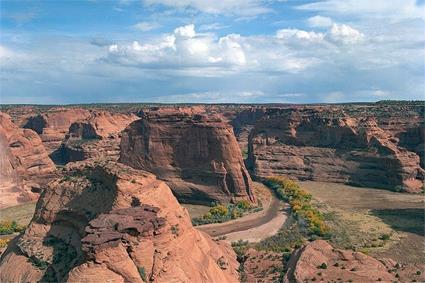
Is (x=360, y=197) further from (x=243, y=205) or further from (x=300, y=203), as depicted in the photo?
(x=243, y=205)

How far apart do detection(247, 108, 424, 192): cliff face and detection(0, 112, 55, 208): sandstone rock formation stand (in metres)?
46.1

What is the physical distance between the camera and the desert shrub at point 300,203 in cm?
6330

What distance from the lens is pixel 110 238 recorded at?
94.8 ft

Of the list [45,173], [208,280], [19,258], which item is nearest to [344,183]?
[45,173]

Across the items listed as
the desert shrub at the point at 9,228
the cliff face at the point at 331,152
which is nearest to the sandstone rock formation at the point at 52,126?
the cliff face at the point at 331,152

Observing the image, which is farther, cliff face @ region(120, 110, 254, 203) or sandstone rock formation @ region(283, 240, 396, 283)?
cliff face @ region(120, 110, 254, 203)

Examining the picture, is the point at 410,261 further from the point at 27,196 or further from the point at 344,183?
the point at 27,196

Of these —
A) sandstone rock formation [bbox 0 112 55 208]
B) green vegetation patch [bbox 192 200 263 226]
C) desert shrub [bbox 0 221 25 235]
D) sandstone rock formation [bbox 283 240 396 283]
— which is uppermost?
sandstone rock formation [bbox 0 112 55 208]

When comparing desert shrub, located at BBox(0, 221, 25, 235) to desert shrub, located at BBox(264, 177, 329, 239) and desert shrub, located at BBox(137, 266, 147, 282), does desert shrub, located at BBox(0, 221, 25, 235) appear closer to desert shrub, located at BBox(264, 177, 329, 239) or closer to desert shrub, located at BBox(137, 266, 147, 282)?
desert shrub, located at BBox(137, 266, 147, 282)

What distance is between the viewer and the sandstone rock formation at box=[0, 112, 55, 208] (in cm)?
7881

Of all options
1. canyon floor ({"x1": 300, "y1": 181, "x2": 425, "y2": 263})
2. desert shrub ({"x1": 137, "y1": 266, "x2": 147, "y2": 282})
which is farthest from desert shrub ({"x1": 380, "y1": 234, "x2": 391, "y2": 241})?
desert shrub ({"x1": 137, "y1": 266, "x2": 147, "y2": 282})

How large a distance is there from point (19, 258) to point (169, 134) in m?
45.4

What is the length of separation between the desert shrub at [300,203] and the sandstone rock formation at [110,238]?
81.7 feet

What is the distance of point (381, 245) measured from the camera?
56906 millimetres
